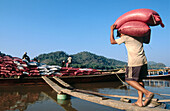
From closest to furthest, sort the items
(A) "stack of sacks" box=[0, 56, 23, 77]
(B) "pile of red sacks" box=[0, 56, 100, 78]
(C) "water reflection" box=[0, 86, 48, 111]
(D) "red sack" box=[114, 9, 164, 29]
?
(D) "red sack" box=[114, 9, 164, 29] < (C) "water reflection" box=[0, 86, 48, 111] < (A) "stack of sacks" box=[0, 56, 23, 77] < (B) "pile of red sacks" box=[0, 56, 100, 78]

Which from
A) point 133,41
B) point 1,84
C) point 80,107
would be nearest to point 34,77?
point 1,84

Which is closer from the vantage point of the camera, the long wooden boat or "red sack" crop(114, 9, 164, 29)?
"red sack" crop(114, 9, 164, 29)

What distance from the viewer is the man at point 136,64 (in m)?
2.51

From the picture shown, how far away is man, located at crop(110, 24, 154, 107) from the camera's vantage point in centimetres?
251

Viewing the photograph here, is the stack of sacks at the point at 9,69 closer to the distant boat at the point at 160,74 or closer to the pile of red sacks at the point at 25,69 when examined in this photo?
the pile of red sacks at the point at 25,69

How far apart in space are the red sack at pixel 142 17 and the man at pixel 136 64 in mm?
335

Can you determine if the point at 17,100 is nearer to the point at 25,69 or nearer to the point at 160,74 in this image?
the point at 25,69

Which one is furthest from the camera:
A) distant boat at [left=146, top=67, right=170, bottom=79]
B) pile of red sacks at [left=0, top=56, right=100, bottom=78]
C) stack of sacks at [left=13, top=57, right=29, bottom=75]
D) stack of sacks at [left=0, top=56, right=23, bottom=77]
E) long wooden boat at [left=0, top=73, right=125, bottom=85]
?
distant boat at [left=146, top=67, right=170, bottom=79]

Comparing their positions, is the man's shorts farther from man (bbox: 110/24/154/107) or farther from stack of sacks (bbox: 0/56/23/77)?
stack of sacks (bbox: 0/56/23/77)

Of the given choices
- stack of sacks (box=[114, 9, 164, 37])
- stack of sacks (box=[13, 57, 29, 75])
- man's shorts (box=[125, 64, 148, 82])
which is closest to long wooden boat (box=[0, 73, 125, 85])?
stack of sacks (box=[13, 57, 29, 75])

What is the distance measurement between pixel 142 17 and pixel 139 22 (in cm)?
11

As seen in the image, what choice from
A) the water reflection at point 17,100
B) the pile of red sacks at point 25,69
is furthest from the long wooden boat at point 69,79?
the water reflection at point 17,100

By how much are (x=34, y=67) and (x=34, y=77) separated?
1.04m

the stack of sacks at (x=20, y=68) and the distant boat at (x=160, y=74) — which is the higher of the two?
the stack of sacks at (x=20, y=68)
